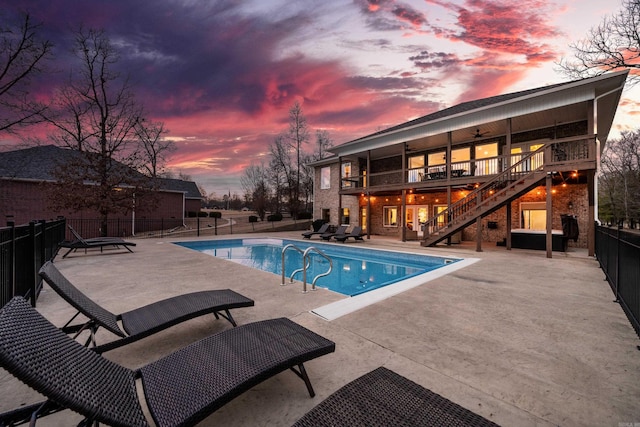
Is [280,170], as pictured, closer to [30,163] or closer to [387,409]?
[30,163]

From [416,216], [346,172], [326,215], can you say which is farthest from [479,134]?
[326,215]

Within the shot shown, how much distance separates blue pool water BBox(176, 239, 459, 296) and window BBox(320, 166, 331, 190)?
7.92 meters

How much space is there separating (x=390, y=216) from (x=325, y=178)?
20.4 feet

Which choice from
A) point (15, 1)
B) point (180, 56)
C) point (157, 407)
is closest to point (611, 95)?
point (157, 407)

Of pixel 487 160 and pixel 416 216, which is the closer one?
pixel 487 160

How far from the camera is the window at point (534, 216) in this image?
506 inches

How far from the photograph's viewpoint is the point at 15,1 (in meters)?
12.1

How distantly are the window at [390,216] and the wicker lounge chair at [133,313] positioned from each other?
1633cm

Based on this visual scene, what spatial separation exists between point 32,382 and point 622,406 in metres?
3.86

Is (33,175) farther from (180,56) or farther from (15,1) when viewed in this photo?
(180,56)

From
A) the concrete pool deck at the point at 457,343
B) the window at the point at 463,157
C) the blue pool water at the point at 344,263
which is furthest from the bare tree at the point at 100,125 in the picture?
the window at the point at 463,157

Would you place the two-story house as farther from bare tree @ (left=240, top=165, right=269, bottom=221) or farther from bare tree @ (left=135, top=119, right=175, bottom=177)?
bare tree @ (left=240, top=165, right=269, bottom=221)

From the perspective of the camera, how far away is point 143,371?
1931 mm

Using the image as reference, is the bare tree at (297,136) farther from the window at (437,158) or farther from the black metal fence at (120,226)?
the window at (437,158)
